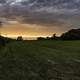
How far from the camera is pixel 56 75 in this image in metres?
7.80

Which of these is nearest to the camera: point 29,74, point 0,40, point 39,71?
point 29,74

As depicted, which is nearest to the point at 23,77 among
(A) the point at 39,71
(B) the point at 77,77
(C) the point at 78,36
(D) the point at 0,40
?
(A) the point at 39,71

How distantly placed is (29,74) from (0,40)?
89.5 ft

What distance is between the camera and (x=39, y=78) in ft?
24.2

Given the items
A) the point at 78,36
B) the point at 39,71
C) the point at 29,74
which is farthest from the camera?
the point at 78,36

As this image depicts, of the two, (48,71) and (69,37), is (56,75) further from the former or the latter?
(69,37)

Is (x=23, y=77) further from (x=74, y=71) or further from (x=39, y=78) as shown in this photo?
(x=74, y=71)

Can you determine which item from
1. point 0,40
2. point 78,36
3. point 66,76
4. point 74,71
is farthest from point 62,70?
point 78,36

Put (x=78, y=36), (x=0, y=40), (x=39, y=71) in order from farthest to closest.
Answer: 1. (x=78, y=36)
2. (x=0, y=40)
3. (x=39, y=71)

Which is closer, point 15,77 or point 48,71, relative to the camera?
point 15,77

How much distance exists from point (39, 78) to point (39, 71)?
1.24 m

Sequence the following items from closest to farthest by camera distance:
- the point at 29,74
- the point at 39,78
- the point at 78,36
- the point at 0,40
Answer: the point at 39,78
the point at 29,74
the point at 0,40
the point at 78,36

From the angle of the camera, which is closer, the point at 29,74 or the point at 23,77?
the point at 23,77

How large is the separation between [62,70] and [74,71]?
53 centimetres
